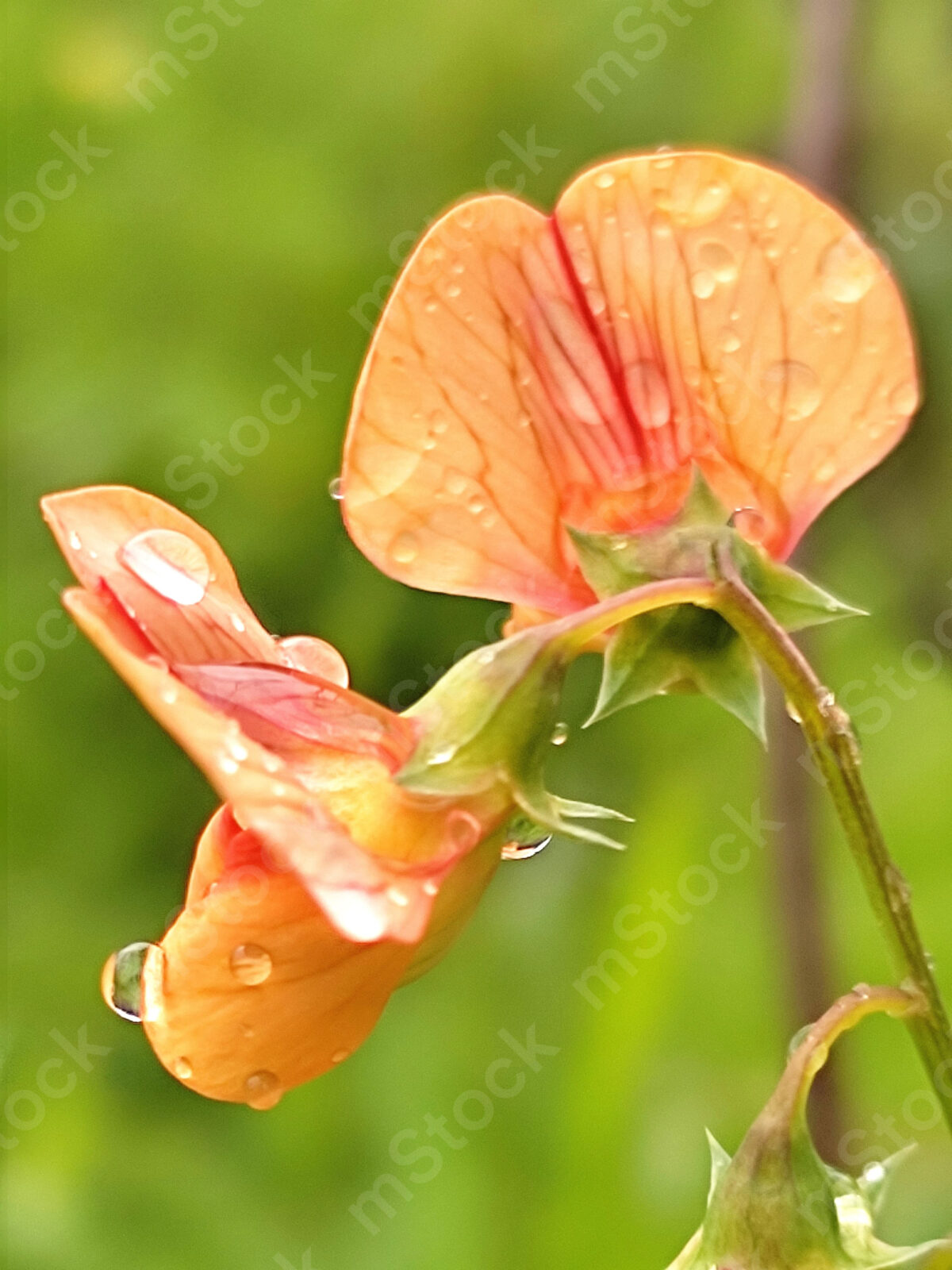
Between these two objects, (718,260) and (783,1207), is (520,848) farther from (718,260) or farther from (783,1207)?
(718,260)

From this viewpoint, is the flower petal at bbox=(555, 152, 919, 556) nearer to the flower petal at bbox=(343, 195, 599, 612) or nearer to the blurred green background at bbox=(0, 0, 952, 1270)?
the flower petal at bbox=(343, 195, 599, 612)

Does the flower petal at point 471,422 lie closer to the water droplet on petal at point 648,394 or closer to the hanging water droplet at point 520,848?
the water droplet on petal at point 648,394

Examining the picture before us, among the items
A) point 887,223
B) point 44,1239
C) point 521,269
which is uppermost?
point 521,269

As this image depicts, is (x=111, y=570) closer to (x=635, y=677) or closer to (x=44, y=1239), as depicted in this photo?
(x=635, y=677)

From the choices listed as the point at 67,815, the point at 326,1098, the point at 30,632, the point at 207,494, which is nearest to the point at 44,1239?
the point at 326,1098

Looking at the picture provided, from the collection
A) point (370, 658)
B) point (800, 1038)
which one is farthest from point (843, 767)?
point (370, 658)

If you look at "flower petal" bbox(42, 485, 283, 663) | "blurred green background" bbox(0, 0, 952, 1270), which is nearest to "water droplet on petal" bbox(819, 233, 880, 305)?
"flower petal" bbox(42, 485, 283, 663)

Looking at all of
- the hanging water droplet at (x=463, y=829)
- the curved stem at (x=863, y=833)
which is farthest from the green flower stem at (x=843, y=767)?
the hanging water droplet at (x=463, y=829)
